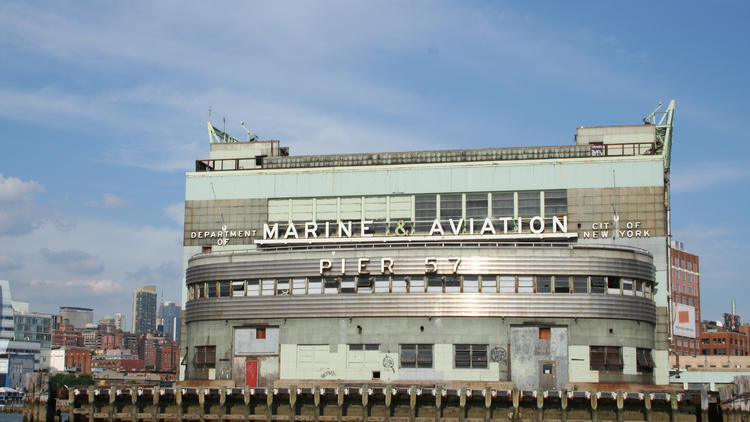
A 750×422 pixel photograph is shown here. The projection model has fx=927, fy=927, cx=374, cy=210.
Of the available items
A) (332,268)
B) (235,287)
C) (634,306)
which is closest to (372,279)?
(332,268)

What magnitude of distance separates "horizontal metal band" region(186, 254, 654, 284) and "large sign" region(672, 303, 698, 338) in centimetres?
8242

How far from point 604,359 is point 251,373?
96.2ft

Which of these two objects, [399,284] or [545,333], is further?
[399,284]

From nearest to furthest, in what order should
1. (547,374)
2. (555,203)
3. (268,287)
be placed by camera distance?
(547,374) → (268,287) → (555,203)

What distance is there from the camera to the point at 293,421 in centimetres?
6469

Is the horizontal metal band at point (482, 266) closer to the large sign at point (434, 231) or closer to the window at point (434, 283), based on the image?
the window at point (434, 283)

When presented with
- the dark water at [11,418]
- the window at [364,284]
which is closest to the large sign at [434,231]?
the window at [364,284]

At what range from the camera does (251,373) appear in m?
78.7

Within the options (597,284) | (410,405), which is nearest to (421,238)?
(597,284)

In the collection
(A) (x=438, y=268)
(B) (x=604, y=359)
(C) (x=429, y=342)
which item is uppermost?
(A) (x=438, y=268)

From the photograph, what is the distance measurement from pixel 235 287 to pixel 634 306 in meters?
33.9

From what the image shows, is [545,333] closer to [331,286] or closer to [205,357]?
[331,286]

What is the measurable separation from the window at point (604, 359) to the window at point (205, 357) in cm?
3201

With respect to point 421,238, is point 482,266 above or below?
below
